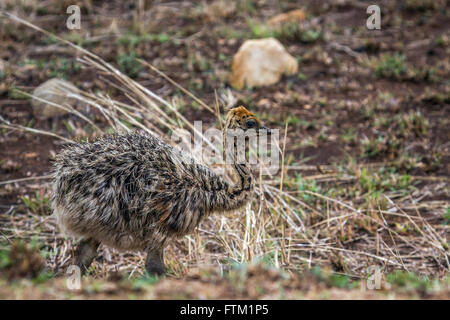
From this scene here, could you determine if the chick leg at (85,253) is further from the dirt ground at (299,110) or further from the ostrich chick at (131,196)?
the dirt ground at (299,110)

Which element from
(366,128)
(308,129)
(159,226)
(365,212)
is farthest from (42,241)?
(366,128)

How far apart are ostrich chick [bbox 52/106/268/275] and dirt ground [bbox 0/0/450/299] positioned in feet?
1.15

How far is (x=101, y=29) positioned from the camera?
10414 mm

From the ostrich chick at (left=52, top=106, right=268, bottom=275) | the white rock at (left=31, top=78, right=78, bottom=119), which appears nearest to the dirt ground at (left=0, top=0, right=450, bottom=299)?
the white rock at (left=31, top=78, right=78, bottom=119)

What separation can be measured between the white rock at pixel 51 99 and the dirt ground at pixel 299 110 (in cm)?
13

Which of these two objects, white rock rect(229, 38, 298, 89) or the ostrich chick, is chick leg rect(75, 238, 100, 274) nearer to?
the ostrich chick

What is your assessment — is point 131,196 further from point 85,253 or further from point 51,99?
point 51,99

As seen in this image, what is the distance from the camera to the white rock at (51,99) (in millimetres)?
7852

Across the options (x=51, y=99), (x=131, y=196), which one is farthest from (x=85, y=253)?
(x=51, y=99)

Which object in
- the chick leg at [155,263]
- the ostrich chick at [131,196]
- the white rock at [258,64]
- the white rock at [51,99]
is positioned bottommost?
the chick leg at [155,263]

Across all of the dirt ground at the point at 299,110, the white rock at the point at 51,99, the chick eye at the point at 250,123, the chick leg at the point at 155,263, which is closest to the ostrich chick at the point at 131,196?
the chick leg at the point at 155,263

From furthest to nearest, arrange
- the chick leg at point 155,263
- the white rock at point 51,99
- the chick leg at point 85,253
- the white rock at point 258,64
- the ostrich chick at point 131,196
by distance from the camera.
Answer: the white rock at point 258,64, the white rock at point 51,99, the chick leg at point 85,253, the chick leg at point 155,263, the ostrich chick at point 131,196

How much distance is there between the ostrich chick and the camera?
440cm
